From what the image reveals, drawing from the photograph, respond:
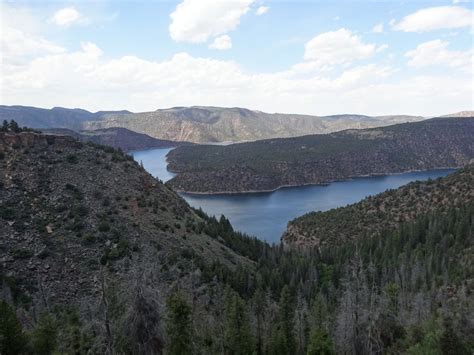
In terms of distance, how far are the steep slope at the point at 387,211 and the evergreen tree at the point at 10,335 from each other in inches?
3513

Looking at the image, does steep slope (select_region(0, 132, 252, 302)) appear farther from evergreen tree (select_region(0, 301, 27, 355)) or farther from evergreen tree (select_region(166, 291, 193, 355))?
evergreen tree (select_region(0, 301, 27, 355))

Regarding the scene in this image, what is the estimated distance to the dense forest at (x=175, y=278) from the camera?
1109 inches

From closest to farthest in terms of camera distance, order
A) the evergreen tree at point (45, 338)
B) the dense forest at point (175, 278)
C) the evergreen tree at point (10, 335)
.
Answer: the evergreen tree at point (10, 335)
the evergreen tree at point (45, 338)
the dense forest at point (175, 278)

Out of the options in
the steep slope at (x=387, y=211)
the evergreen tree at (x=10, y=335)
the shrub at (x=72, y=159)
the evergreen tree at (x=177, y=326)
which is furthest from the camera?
the steep slope at (x=387, y=211)

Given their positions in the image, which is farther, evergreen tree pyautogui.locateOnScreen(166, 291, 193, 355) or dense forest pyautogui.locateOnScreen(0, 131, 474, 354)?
dense forest pyautogui.locateOnScreen(0, 131, 474, 354)

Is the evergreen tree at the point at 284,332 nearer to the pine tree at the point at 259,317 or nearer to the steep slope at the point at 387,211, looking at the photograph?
the pine tree at the point at 259,317

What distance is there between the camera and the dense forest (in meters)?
28.2

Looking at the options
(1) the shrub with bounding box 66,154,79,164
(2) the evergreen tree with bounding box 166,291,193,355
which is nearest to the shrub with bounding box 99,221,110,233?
(1) the shrub with bounding box 66,154,79,164

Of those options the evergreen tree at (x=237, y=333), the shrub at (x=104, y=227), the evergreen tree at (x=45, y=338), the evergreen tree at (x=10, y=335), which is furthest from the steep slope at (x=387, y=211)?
the evergreen tree at (x=10, y=335)

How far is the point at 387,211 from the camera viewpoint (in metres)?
115

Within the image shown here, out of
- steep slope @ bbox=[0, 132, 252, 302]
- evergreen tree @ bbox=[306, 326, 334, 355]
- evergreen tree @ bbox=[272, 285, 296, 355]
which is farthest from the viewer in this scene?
steep slope @ bbox=[0, 132, 252, 302]

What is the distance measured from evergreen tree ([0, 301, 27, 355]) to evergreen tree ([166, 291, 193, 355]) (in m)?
9.90

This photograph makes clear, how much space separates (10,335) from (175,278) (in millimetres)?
24746

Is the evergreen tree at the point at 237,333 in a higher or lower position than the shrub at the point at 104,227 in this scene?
lower
